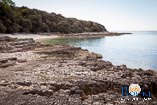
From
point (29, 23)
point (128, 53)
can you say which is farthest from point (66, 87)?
point (29, 23)

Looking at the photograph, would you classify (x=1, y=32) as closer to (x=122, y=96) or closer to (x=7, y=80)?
(x=7, y=80)

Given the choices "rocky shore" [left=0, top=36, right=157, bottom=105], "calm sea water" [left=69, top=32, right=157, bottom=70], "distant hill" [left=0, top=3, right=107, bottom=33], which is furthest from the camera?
"distant hill" [left=0, top=3, right=107, bottom=33]

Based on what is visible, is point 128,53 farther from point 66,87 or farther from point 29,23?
point 29,23

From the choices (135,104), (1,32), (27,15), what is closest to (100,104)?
(135,104)

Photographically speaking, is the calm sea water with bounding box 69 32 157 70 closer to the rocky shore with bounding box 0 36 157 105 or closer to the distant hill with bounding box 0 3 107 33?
the rocky shore with bounding box 0 36 157 105

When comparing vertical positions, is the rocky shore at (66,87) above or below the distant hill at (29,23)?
below

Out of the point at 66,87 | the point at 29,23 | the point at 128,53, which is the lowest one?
the point at 128,53

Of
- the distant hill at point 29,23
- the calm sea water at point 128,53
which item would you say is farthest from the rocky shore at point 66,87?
the distant hill at point 29,23

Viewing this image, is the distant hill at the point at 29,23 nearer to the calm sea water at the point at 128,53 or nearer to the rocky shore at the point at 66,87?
the calm sea water at the point at 128,53

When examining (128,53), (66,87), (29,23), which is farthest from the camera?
(29,23)

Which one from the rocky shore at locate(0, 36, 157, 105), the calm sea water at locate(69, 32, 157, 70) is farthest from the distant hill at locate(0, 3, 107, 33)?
the rocky shore at locate(0, 36, 157, 105)

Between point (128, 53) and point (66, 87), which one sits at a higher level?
point (66, 87)

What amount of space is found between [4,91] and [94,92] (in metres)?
4.41

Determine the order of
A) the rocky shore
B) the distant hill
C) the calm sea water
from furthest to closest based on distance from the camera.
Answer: the distant hill < the calm sea water < the rocky shore
